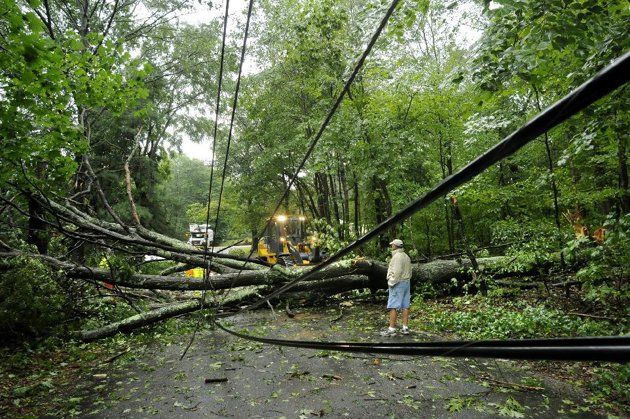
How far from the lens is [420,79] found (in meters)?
12.5

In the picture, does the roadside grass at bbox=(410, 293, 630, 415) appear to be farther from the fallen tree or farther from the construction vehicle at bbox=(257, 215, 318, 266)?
the construction vehicle at bbox=(257, 215, 318, 266)

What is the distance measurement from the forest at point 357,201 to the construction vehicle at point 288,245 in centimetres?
308

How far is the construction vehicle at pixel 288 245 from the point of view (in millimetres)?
15445

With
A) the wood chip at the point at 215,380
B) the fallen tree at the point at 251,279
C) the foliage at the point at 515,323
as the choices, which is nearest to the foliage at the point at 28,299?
the fallen tree at the point at 251,279

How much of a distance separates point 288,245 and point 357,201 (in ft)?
15.4

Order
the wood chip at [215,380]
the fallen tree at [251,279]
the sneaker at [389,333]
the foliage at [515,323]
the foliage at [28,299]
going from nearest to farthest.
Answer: the wood chip at [215,380] → the foliage at [515,323] → the foliage at [28,299] → the sneaker at [389,333] → the fallen tree at [251,279]

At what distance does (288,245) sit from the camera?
645 inches

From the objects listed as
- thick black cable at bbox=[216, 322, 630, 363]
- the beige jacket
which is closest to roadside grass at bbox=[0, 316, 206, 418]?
the beige jacket

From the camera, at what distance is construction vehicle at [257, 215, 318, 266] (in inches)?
608

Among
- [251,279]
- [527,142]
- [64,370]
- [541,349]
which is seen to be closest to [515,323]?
[251,279]

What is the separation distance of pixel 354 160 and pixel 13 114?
1078 cm

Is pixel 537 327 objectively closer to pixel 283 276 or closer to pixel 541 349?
pixel 283 276

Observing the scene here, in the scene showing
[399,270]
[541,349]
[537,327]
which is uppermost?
[541,349]

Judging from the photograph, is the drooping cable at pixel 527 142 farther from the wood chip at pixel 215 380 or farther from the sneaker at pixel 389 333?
the sneaker at pixel 389 333
